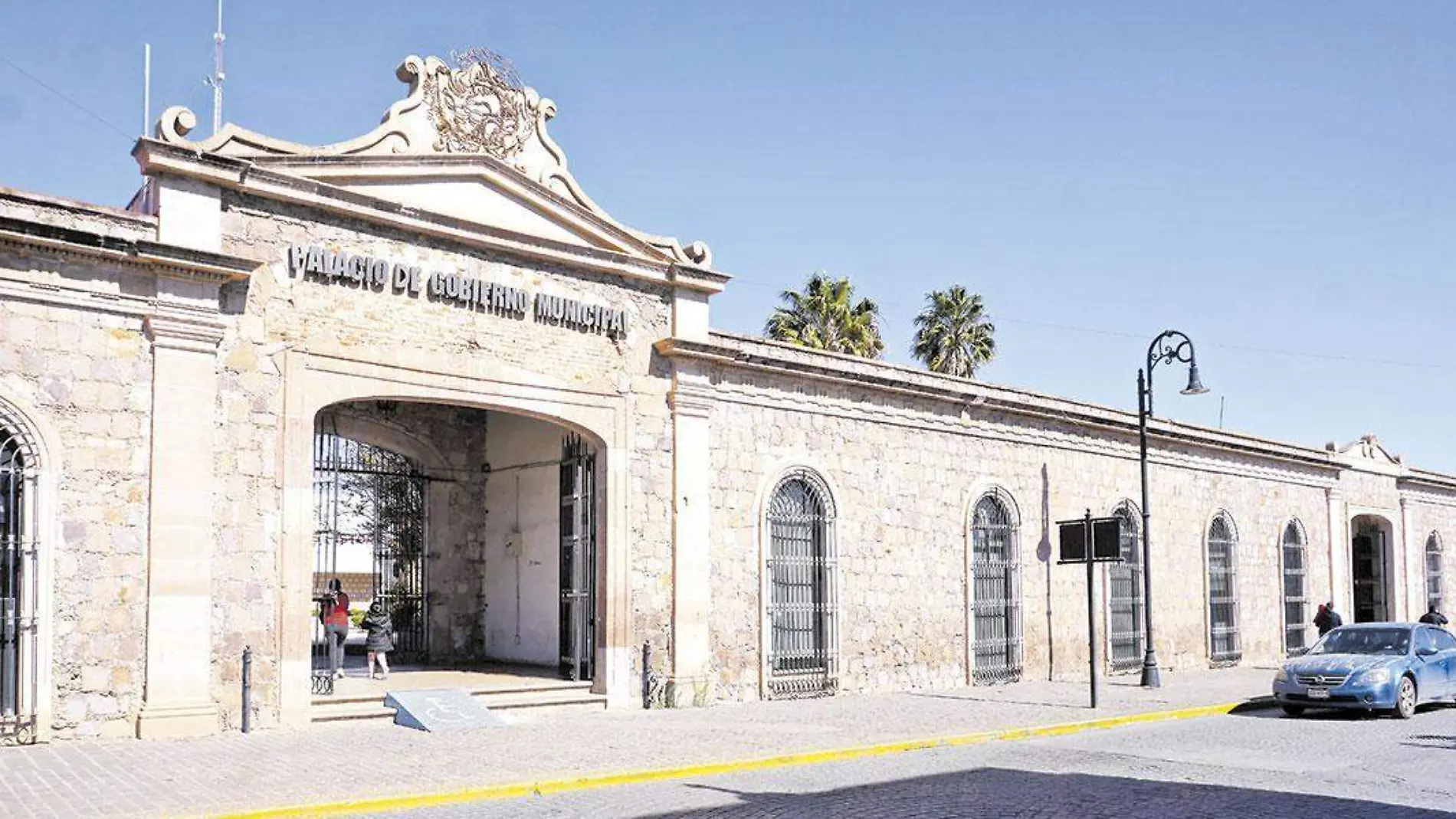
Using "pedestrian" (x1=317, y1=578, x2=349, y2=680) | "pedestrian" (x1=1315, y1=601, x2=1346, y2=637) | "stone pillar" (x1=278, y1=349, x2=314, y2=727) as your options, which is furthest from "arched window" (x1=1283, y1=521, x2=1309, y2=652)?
"stone pillar" (x1=278, y1=349, x2=314, y2=727)

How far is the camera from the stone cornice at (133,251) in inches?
492

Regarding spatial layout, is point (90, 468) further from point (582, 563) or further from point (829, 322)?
point (829, 322)

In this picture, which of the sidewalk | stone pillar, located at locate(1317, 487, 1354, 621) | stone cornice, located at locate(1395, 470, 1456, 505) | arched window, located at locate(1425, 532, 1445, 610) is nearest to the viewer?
the sidewalk

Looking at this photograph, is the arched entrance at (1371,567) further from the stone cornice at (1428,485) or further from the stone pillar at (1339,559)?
the stone pillar at (1339,559)

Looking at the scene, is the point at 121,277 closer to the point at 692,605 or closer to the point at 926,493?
the point at 692,605

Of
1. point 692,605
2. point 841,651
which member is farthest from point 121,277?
point 841,651

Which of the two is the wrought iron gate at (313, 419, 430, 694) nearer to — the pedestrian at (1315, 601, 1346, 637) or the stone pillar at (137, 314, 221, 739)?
the stone pillar at (137, 314, 221, 739)

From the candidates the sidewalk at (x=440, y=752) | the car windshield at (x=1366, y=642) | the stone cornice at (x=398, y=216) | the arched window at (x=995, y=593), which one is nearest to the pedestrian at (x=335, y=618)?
the sidewalk at (x=440, y=752)

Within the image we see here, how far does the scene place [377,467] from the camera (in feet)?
68.3

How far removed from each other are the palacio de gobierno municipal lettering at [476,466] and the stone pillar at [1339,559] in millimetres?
5957

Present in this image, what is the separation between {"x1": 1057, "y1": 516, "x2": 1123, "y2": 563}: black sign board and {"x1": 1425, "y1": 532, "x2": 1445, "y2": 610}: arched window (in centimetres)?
2310

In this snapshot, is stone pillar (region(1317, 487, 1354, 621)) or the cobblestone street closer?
the cobblestone street

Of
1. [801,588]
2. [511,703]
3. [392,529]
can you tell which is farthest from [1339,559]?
[511,703]

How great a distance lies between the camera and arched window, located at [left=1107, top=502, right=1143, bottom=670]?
2505 centimetres
